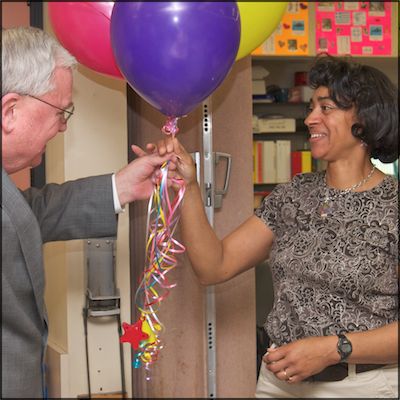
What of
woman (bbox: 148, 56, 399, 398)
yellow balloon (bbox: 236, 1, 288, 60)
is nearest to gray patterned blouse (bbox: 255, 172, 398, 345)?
woman (bbox: 148, 56, 399, 398)

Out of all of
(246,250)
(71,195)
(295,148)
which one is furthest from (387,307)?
(295,148)

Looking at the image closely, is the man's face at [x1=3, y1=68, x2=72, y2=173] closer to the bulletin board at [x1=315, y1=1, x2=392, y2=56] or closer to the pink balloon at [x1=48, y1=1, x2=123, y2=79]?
the pink balloon at [x1=48, y1=1, x2=123, y2=79]

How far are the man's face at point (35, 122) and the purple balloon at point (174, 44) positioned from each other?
0.18m

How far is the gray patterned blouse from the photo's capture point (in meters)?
1.63

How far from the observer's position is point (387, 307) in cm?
165

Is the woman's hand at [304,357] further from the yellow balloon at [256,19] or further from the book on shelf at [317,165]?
the book on shelf at [317,165]

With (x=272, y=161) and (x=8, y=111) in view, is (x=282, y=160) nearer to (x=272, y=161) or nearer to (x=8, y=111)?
(x=272, y=161)

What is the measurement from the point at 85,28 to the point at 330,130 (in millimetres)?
711

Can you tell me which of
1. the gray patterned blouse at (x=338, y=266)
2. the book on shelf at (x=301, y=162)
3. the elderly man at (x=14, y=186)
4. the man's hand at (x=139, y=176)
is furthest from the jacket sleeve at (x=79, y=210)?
the book on shelf at (x=301, y=162)

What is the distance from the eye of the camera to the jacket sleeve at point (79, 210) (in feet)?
5.45

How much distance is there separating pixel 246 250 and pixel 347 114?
48 cm

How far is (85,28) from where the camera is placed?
154 centimetres

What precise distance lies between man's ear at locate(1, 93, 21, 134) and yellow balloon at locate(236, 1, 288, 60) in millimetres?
584

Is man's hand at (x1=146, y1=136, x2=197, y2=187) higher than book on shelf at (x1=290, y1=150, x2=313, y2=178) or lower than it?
lower
